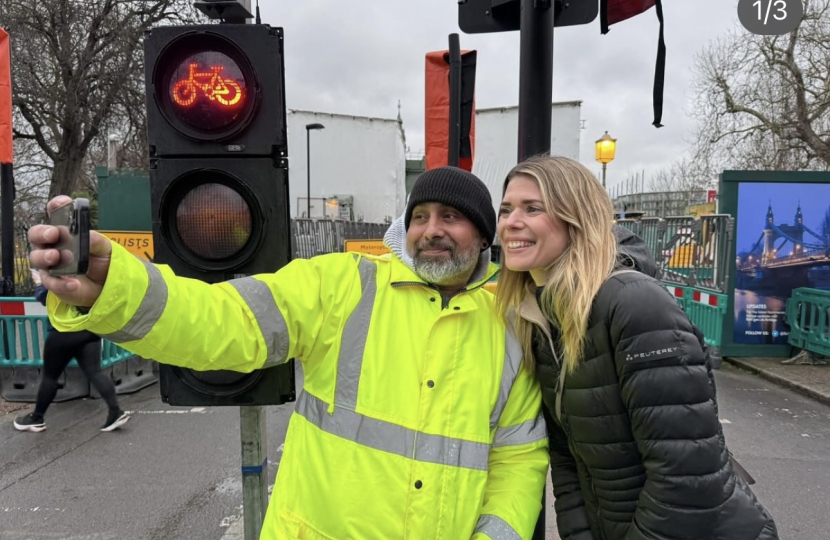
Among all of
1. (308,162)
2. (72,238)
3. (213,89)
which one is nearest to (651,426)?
(72,238)

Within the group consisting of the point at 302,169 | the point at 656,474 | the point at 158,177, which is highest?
the point at 302,169

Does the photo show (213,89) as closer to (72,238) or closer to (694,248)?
(72,238)

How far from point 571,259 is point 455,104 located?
200 cm

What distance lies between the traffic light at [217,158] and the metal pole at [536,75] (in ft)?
3.02

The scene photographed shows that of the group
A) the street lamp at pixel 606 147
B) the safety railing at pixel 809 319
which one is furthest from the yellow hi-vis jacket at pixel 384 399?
the street lamp at pixel 606 147

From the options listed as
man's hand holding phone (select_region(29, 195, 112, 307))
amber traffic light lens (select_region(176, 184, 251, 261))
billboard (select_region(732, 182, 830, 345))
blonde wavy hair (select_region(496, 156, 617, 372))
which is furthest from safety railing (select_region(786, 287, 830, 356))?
man's hand holding phone (select_region(29, 195, 112, 307))

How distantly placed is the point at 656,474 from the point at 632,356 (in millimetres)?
301

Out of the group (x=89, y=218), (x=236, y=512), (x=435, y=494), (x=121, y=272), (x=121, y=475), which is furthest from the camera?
(x=121, y=475)

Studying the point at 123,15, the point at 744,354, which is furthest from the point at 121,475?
the point at 123,15

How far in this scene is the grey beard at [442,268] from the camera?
5.82 ft

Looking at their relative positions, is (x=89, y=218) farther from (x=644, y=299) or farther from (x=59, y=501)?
(x=59, y=501)

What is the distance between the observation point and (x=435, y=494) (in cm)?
156

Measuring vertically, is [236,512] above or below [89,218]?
below

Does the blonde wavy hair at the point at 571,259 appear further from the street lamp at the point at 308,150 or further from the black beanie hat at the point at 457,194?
the street lamp at the point at 308,150
